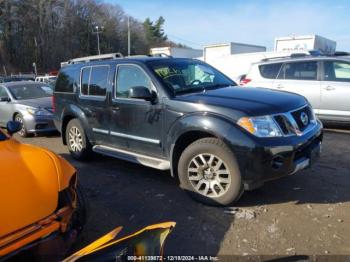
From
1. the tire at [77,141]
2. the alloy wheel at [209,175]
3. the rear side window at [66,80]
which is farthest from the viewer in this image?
the rear side window at [66,80]

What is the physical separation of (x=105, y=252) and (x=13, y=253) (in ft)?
2.01

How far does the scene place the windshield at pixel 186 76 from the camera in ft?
17.0

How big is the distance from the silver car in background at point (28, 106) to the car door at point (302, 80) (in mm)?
5650

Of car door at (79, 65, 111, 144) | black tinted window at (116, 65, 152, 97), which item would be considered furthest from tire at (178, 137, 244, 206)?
car door at (79, 65, 111, 144)

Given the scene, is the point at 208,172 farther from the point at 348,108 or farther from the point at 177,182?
the point at 348,108

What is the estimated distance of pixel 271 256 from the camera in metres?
3.43

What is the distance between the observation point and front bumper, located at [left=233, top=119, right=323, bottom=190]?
13.3 feet

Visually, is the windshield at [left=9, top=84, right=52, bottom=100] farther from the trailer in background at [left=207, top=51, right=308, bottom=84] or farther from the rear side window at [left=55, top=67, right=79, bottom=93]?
the trailer in background at [left=207, top=51, right=308, bottom=84]

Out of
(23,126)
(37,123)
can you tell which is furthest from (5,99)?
(37,123)

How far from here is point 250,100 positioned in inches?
177

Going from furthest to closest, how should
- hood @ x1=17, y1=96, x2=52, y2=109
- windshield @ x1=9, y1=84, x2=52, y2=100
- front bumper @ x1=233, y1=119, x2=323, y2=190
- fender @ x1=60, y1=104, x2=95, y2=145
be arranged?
1. windshield @ x1=9, y1=84, x2=52, y2=100
2. hood @ x1=17, y1=96, x2=52, y2=109
3. fender @ x1=60, y1=104, x2=95, y2=145
4. front bumper @ x1=233, y1=119, x2=323, y2=190

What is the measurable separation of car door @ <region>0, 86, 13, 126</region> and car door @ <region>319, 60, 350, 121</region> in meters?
7.71

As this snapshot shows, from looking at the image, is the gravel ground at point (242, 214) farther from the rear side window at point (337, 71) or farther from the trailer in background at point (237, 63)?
the trailer in background at point (237, 63)

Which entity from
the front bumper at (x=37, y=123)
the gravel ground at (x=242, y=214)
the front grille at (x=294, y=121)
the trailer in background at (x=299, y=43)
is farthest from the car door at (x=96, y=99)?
the trailer in background at (x=299, y=43)
